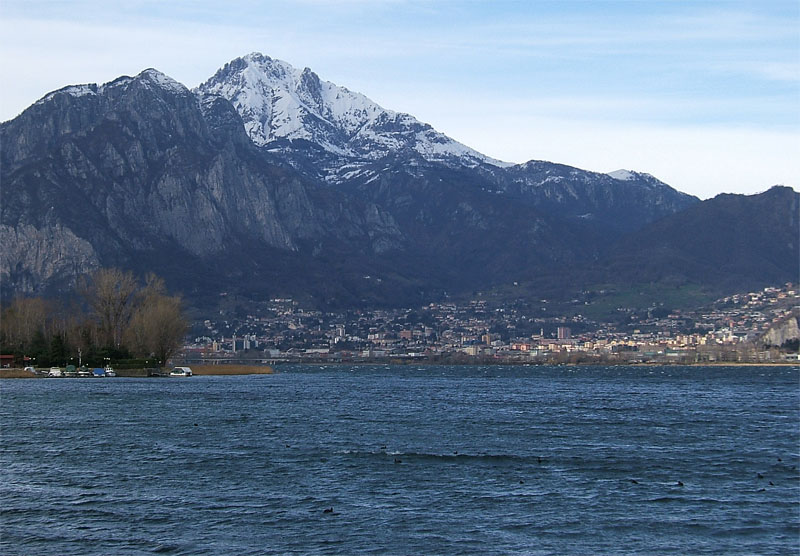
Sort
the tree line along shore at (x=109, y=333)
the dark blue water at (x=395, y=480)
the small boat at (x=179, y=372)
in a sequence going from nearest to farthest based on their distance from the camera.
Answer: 1. the dark blue water at (x=395, y=480)
2. the tree line along shore at (x=109, y=333)
3. the small boat at (x=179, y=372)

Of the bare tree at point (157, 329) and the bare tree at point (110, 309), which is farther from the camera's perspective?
the bare tree at point (110, 309)

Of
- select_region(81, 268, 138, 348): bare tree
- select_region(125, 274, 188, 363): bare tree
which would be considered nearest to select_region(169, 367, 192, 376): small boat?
select_region(125, 274, 188, 363): bare tree

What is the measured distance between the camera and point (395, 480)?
187ft

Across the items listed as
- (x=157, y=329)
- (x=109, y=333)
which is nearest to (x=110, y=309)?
(x=109, y=333)

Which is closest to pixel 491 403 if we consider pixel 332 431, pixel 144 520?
pixel 332 431

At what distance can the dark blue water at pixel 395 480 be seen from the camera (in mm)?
43469

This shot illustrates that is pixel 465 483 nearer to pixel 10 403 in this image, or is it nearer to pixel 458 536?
pixel 458 536

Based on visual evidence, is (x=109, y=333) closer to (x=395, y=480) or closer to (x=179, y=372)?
(x=179, y=372)

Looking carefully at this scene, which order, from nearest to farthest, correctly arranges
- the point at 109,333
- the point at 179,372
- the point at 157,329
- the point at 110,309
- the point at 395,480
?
1. the point at 395,480
2. the point at 157,329
3. the point at 110,309
4. the point at 179,372
5. the point at 109,333

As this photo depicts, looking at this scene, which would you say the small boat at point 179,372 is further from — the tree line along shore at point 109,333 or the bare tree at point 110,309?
the bare tree at point 110,309

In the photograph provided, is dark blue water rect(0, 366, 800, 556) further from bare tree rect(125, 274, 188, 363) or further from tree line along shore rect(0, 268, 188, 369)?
bare tree rect(125, 274, 188, 363)

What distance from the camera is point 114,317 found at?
617 ft

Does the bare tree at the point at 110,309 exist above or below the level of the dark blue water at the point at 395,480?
above

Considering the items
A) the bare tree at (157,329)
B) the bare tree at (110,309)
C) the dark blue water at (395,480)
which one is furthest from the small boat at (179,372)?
the dark blue water at (395,480)
